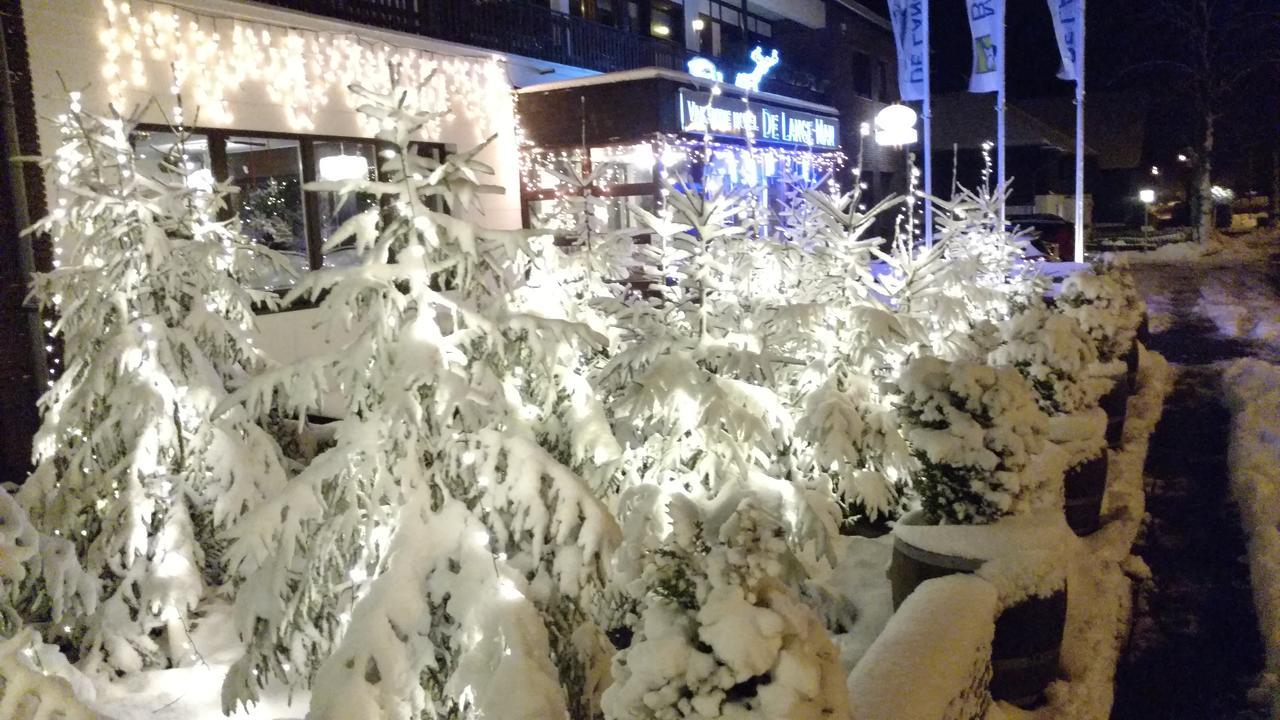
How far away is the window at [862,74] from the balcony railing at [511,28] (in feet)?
43.9

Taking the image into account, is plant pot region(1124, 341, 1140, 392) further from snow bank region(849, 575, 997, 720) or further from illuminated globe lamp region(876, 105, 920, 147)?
illuminated globe lamp region(876, 105, 920, 147)

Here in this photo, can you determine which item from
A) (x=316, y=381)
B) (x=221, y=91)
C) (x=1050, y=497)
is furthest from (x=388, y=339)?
(x=221, y=91)

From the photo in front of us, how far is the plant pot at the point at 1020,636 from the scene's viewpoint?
460 cm

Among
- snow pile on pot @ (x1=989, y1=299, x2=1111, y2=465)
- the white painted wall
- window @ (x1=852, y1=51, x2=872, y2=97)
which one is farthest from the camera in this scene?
window @ (x1=852, y1=51, x2=872, y2=97)

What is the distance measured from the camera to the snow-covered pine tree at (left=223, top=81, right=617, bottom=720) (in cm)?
324

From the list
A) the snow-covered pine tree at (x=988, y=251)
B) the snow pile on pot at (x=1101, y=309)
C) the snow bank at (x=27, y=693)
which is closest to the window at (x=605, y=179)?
the snow-covered pine tree at (x=988, y=251)

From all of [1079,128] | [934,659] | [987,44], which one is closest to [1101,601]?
[934,659]

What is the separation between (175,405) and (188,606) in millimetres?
1292

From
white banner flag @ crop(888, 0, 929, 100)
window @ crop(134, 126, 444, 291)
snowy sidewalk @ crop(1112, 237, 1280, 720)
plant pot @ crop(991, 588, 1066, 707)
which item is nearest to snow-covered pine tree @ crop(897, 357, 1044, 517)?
plant pot @ crop(991, 588, 1066, 707)

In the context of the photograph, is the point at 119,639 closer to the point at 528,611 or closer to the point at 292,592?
the point at 292,592

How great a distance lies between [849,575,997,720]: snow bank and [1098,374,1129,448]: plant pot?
5336mm

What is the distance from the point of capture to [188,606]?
214 inches

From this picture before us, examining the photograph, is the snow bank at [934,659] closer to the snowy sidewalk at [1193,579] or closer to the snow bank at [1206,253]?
the snowy sidewalk at [1193,579]

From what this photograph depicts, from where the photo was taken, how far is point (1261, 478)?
26.5 feet
